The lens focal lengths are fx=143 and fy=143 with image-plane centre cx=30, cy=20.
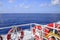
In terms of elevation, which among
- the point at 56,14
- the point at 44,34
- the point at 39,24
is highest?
the point at 56,14

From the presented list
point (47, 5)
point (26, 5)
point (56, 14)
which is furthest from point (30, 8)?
point (56, 14)

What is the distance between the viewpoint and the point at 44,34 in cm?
271

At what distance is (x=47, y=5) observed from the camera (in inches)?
108

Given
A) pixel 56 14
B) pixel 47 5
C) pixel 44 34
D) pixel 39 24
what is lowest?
pixel 44 34

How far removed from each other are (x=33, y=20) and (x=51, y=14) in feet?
1.19

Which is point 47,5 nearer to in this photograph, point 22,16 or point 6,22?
point 22,16

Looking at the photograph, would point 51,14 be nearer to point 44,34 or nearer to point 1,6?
point 44,34

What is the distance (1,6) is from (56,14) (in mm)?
1050

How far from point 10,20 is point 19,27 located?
22 centimetres

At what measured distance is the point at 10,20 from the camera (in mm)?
2656

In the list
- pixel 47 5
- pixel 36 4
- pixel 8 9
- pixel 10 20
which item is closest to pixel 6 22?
pixel 10 20

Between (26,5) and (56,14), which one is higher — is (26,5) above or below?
above

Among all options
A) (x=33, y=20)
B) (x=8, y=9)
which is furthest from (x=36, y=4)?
(x=8, y=9)

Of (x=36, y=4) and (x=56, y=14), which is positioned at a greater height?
(x=36, y=4)
